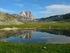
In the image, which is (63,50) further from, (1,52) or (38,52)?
(1,52)

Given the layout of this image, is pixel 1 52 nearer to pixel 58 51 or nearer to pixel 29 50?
pixel 29 50

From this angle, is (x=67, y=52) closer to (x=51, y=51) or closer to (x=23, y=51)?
(x=51, y=51)

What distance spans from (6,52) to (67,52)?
31.7 ft

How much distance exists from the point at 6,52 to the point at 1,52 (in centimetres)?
78

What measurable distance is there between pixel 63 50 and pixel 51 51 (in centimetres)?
222

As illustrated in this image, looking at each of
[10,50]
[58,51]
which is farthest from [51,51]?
[10,50]

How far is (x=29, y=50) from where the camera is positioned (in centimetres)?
3741

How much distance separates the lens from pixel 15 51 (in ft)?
Result: 118

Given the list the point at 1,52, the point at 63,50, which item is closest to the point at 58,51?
the point at 63,50

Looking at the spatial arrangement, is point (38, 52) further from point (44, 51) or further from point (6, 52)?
point (6, 52)

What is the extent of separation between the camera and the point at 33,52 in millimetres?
35875

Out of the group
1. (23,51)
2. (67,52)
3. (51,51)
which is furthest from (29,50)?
(67,52)

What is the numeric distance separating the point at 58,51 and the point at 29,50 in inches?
189

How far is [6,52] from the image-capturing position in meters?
35.3
